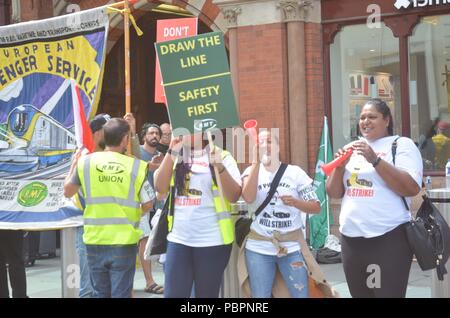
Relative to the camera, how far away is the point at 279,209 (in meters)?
5.79

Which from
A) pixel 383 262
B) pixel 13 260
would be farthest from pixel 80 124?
pixel 383 262

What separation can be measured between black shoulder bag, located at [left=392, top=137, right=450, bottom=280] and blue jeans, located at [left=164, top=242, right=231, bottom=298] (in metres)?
1.33

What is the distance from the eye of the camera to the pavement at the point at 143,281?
27.3 ft

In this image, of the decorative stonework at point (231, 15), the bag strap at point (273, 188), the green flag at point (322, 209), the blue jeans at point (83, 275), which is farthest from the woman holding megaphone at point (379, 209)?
the decorative stonework at point (231, 15)

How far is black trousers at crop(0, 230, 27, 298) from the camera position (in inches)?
285

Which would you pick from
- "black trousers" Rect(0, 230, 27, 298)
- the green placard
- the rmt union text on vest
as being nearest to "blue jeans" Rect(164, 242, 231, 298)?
the rmt union text on vest

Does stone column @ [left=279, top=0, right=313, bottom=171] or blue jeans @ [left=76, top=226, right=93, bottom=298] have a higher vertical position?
stone column @ [left=279, top=0, right=313, bottom=171]

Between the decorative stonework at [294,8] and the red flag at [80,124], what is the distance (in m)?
5.12

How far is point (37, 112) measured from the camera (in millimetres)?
7277

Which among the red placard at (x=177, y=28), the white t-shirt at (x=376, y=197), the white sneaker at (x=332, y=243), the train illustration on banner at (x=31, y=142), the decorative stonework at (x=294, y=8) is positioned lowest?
the white sneaker at (x=332, y=243)

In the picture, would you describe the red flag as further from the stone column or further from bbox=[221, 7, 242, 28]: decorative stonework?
bbox=[221, 7, 242, 28]: decorative stonework

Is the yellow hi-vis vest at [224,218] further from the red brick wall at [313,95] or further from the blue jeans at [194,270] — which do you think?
the red brick wall at [313,95]
